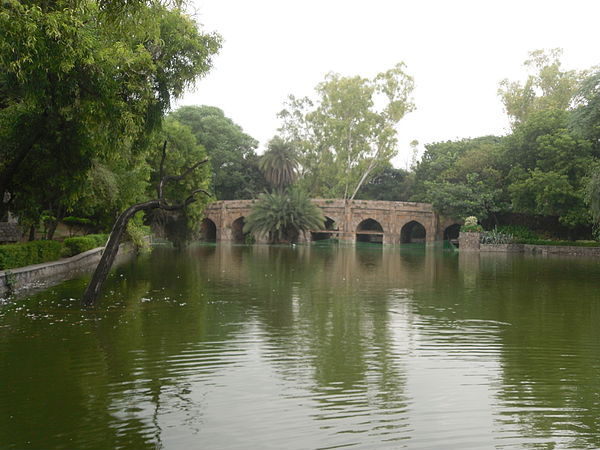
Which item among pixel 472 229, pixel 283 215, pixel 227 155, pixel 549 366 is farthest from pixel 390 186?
pixel 549 366

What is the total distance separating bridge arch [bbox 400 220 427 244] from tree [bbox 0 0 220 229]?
143ft

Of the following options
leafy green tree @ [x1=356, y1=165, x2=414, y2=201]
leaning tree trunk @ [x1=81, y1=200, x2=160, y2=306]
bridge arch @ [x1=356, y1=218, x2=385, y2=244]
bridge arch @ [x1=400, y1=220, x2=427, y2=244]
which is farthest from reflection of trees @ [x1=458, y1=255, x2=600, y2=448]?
leafy green tree @ [x1=356, y1=165, x2=414, y2=201]

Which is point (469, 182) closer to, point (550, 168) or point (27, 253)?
point (550, 168)

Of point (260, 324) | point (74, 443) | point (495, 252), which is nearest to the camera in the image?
point (74, 443)

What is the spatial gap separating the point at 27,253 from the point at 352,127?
1518 inches

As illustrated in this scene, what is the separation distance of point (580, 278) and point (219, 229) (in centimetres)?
3941

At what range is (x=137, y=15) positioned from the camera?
25.4 feet

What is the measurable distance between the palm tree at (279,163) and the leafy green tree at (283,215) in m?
7.53

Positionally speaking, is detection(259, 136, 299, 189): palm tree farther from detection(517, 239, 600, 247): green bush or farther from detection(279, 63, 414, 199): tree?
detection(517, 239, 600, 247): green bush

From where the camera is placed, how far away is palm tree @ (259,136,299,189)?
54250 millimetres

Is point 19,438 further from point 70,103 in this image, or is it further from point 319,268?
point 319,268

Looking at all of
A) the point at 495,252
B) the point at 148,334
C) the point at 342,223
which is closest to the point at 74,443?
the point at 148,334

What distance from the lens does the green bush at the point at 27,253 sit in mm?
13758

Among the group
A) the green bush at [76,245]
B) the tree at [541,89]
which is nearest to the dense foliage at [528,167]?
the tree at [541,89]
